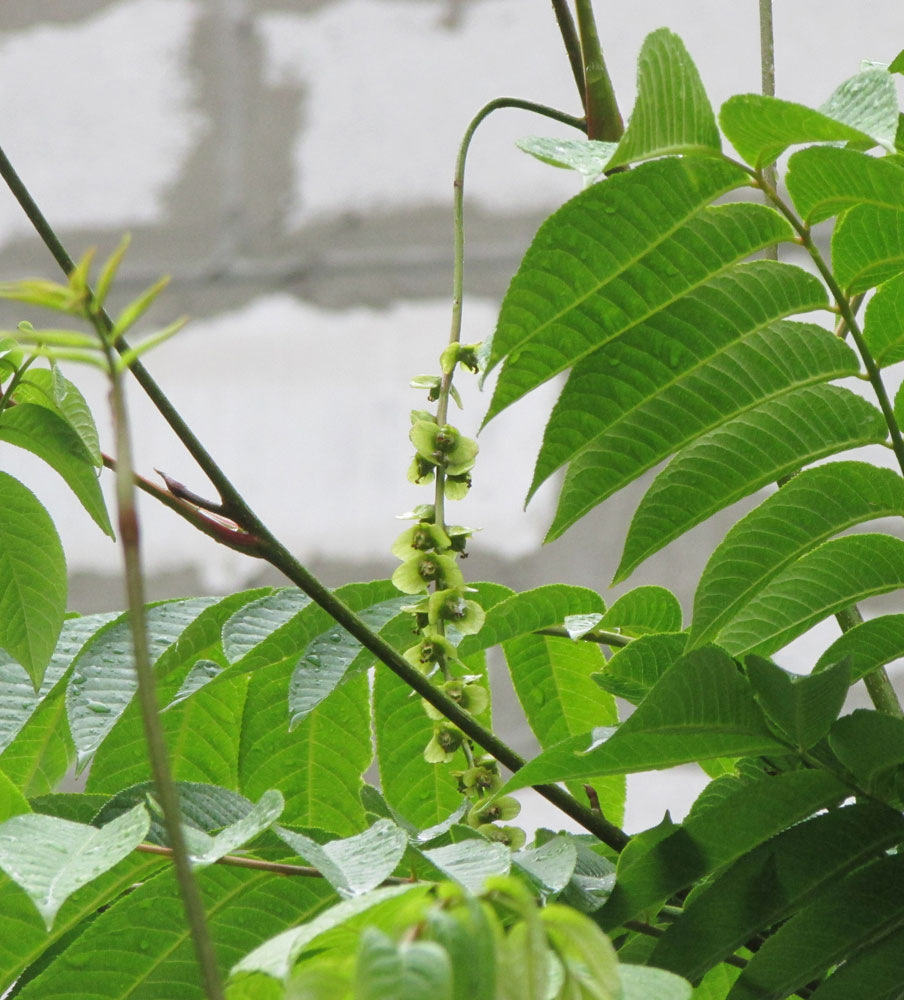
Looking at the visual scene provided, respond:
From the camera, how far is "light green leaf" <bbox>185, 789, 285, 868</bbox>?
210 mm

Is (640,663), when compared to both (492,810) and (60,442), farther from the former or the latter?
(60,442)

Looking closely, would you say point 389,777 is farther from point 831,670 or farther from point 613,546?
point 613,546

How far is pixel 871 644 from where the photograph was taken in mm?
302

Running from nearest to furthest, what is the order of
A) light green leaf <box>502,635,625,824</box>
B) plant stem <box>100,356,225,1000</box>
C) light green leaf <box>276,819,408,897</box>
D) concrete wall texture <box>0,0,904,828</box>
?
plant stem <box>100,356,225,1000</box>, light green leaf <box>276,819,408,897</box>, light green leaf <box>502,635,625,824</box>, concrete wall texture <box>0,0,904,828</box>

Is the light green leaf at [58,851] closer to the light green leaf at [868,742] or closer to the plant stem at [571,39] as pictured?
the light green leaf at [868,742]

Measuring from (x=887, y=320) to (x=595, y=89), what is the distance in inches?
5.0

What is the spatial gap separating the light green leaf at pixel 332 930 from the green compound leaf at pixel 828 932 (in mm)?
120

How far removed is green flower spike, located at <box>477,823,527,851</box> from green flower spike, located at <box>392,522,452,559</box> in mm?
75

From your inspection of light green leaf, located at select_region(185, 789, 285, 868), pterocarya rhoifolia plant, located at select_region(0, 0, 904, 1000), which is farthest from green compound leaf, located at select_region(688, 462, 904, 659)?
light green leaf, located at select_region(185, 789, 285, 868)

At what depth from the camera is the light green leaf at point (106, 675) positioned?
1.01ft

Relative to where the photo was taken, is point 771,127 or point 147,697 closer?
point 147,697

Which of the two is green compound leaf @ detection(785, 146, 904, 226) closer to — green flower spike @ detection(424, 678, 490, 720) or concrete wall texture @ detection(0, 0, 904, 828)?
green flower spike @ detection(424, 678, 490, 720)

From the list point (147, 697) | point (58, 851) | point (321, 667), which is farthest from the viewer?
point (321, 667)

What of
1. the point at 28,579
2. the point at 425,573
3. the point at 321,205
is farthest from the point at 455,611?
Answer: the point at 321,205
